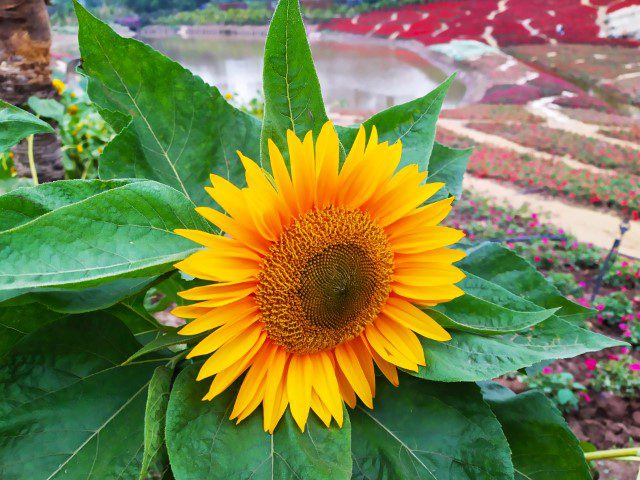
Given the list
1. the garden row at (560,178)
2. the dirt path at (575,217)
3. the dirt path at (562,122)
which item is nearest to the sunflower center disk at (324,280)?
the dirt path at (575,217)

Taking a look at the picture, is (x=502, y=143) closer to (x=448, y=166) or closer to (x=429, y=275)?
(x=448, y=166)

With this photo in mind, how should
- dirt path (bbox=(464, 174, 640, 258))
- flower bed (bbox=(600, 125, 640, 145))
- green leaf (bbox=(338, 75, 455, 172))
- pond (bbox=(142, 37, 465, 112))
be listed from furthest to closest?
pond (bbox=(142, 37, 465, 112)) → flower bed (bbox=(600, 125, 640, 145)) → dirt path (bbox=(464, 174, 640, 258)) → green leaf (bbox=(338, 75, 455, 172))

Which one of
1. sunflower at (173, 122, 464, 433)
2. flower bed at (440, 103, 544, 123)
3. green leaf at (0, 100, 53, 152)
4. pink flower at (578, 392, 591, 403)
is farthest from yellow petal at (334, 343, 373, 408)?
flower bed at (440, 103, 544, 123)

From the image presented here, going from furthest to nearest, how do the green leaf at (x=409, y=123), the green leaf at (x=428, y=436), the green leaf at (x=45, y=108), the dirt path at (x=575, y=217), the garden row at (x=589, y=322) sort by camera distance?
1. the dirt path at (x=575, y=217)
2. the garden row at (x=589, y=322)
3. the green leaf at (x=45, y=108)
4. the green leaf at (x=409, y=123)
5. the green leaf at (x=428, y=436)

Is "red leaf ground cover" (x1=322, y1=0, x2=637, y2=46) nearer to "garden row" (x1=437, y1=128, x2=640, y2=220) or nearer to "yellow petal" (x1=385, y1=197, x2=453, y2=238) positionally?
"garden row" (x1=437, y1=128, x2=640, y2=220)

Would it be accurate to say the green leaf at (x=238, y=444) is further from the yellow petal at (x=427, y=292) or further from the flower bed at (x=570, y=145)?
the flower bed at (x=570, y=145)

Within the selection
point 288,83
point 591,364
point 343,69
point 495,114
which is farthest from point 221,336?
point 343,69

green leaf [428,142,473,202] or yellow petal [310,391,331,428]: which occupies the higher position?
green leaf [428,142,473,202]
